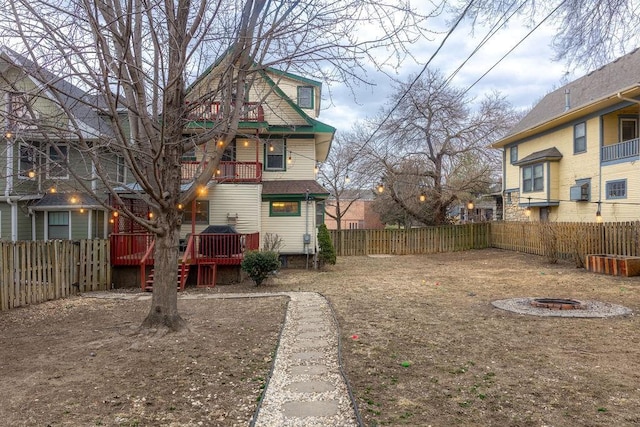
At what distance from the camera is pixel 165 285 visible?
22.0 feet

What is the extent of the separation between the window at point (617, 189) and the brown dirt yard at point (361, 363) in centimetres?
846

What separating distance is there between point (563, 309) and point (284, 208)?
35.5ft

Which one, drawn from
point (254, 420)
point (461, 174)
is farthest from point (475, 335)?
point (461, 174)

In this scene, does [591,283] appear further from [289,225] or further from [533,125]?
[533,125]

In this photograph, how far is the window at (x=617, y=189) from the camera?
644 inches

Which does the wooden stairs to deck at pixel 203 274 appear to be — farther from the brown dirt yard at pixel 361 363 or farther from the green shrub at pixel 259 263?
the brown dirt yard at pixel 361 363

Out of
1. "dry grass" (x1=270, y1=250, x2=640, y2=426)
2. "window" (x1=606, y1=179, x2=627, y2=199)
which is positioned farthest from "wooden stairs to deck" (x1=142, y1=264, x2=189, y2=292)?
"window" (x1=606, y1=179, x2=627, y2=199)

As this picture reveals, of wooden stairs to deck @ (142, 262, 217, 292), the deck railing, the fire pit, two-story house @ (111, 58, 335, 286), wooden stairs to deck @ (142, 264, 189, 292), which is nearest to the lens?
the fire pit

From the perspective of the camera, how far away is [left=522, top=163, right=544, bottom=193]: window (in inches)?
836

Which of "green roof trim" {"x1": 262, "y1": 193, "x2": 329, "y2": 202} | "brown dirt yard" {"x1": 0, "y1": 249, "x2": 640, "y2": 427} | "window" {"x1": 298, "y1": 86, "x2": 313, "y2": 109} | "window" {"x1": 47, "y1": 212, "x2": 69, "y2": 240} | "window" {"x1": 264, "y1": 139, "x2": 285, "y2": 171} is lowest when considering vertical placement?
"brown dirt yard" {"x1": 0, "y1": 249, "x2": 640, "y2": 427}

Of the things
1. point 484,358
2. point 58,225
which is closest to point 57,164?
point 484,358

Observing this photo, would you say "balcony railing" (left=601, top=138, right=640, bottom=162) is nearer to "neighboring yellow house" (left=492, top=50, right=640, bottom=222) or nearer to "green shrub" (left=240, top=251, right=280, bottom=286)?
"neighboring yellow house" (left=492, top=50, right=640, bottom=222)

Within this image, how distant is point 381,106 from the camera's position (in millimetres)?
28516

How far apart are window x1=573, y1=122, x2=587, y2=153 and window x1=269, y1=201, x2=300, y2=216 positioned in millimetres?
13110
